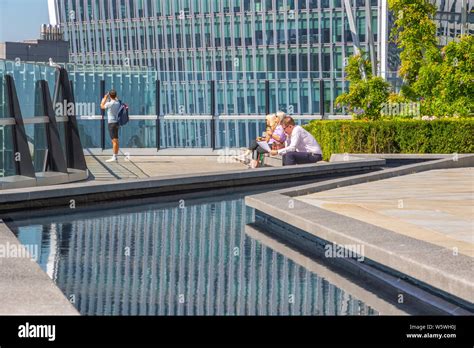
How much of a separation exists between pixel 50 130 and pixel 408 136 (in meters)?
10.7

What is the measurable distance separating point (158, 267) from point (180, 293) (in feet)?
4.30

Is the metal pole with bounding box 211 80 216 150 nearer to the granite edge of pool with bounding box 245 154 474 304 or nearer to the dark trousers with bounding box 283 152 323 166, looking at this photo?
the dark trousers with bounding box 283 152 323 166

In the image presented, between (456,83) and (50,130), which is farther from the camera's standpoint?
(456,83)

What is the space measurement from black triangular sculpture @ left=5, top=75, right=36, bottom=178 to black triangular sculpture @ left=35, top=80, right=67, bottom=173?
113 centimetres

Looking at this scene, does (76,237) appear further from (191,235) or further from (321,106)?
(321,106)

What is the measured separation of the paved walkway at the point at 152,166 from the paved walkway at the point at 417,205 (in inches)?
173

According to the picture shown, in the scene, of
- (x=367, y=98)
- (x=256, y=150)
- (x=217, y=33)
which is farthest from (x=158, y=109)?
(x=217, y=33)

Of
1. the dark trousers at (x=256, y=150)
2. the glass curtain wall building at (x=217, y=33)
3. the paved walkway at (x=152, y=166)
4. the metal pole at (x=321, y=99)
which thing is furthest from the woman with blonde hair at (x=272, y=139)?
the glass curtain wall building at (x=217, y=33)

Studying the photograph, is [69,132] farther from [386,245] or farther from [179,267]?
[386,245]

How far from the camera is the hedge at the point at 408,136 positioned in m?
25.5

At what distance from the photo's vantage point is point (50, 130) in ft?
58.2

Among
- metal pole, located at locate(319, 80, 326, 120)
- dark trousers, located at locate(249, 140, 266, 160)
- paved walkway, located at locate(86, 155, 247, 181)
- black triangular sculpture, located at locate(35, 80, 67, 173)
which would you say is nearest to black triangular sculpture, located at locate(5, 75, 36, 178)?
black triangular sculpture, located at locate(35, 80, 67, 173)

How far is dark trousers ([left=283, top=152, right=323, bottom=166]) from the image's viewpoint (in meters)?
20.7
